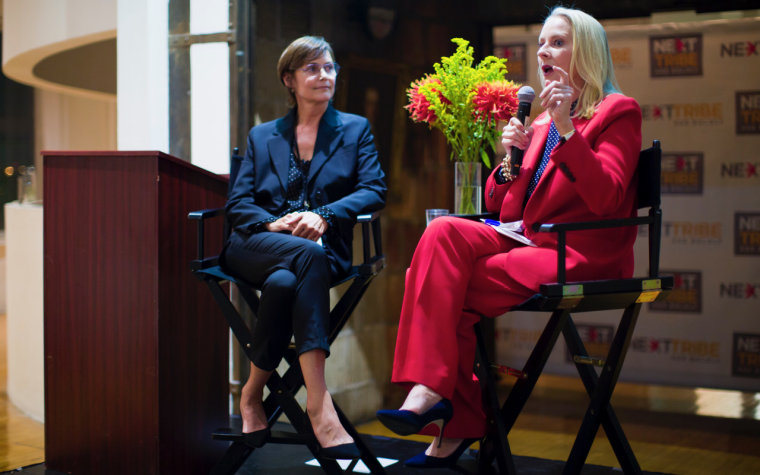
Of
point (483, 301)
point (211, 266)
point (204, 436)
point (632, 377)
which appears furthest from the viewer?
point (632, 377)

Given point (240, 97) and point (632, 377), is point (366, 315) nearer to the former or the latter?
point (240, 97)

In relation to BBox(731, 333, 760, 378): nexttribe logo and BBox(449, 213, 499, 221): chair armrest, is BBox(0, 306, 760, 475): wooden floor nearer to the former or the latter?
BBox(731, 333, 760, 378): nexttribe logo

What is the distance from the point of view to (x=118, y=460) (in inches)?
123

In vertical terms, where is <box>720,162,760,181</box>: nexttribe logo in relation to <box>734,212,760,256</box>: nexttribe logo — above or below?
above

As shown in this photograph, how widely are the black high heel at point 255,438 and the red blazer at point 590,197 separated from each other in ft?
3.10

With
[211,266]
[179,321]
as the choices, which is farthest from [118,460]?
[211,266]

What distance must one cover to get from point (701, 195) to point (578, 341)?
2.23m

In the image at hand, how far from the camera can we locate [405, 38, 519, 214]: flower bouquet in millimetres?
3131

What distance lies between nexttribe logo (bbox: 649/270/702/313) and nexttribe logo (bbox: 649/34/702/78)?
1.10m

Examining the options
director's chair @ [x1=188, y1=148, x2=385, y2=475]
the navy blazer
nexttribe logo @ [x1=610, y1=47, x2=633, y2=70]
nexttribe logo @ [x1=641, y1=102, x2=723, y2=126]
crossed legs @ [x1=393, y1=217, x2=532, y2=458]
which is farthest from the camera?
nexttribe logo @ [x1=610, y1=47, x2=633, y2=70]

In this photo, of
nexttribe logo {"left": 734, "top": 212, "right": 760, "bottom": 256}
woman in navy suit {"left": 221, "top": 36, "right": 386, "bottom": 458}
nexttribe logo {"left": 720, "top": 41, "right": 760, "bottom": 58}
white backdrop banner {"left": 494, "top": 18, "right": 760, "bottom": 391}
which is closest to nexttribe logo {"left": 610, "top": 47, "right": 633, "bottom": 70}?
white backdrop banner {"left": 494, "top": 18, "right": 760, "bottom": 391}

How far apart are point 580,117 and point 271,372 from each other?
4.15ft

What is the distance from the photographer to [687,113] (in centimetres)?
491

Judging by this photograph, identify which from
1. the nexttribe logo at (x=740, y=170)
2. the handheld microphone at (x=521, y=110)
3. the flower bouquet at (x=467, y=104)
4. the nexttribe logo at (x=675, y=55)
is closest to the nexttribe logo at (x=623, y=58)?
the nexttribe logo at (x=675, y=55)
